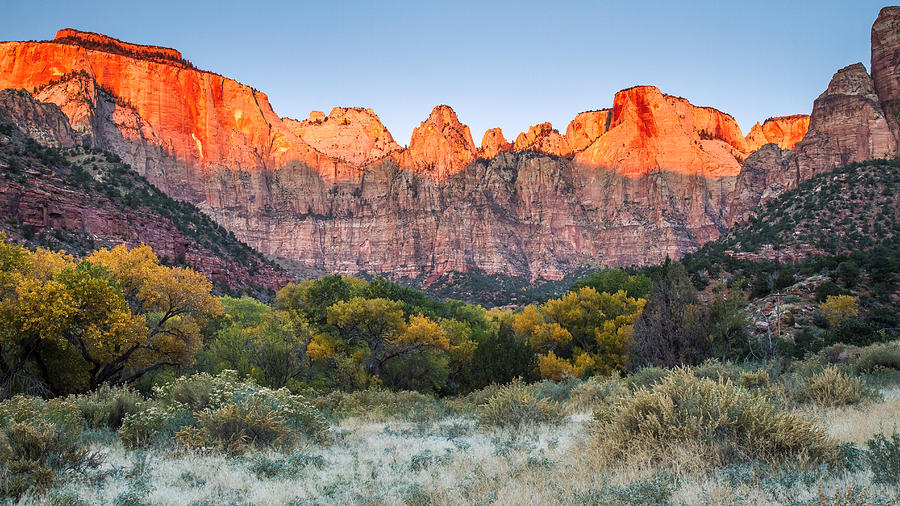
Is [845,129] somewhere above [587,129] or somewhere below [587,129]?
below

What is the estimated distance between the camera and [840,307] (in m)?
26.3

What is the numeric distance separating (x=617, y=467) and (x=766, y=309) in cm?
2810

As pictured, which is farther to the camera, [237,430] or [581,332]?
[581,332]

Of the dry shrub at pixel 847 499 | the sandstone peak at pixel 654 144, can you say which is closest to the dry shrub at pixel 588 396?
the dry shrub at pixel 847 499

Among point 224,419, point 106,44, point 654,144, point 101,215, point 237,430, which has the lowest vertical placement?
point 237,430

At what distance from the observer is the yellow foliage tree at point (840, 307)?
26.1 metres

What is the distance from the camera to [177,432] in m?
8.30

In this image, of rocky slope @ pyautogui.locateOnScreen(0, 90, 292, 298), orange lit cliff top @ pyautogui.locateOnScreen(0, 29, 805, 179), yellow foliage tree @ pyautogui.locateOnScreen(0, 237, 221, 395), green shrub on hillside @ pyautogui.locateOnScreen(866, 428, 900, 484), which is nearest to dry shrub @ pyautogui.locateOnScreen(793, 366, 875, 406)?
green shrub on hillside @ pyautogui.locateOnScreen(866, 428, 900, 484)

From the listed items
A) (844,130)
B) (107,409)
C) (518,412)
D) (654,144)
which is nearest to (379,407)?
(518,412)

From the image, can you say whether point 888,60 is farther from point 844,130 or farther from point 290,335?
point 290,335

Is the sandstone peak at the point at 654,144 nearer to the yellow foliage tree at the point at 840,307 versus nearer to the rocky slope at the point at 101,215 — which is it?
the rocky slope at the point at 101,215

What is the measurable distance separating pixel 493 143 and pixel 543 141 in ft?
42.6

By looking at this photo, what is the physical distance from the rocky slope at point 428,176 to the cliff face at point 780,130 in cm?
913

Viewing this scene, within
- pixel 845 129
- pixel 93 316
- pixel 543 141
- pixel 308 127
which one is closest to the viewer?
pixel 93 316
